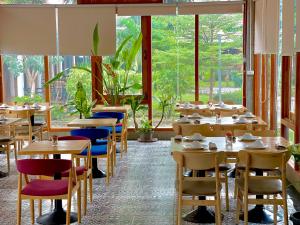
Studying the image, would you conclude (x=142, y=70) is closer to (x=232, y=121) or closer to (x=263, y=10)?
(x=263, y=10)

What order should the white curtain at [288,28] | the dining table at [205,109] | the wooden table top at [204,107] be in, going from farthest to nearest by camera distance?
the wooden table top at [204,107] < the dining table at [205,109] < the white curtain at [288,28]

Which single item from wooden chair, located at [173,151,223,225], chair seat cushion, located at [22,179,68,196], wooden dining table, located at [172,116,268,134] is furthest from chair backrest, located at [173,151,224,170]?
wooden dining table, located at [172,116,268,134]

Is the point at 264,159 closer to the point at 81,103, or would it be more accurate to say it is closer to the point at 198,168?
the point at 198,168

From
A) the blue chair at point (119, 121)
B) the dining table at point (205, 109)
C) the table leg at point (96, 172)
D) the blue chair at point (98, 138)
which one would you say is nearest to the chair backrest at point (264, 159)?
the blue chair at point (98, 138)

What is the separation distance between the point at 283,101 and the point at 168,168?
1.89 m

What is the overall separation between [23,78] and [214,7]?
13.3 feet

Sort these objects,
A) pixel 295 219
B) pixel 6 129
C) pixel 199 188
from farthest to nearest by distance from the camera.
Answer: pixel 6 129, pixel 199 188, pixel 295 219

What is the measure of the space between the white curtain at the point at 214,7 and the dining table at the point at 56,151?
5300 millimetres

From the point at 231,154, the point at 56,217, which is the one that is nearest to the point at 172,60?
the point at 231,154

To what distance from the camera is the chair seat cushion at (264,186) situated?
4.84m

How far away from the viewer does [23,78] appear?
10852mm

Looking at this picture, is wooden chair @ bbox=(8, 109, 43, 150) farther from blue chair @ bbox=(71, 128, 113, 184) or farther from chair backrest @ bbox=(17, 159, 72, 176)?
chair backrest @ bbox=(17, 159, 72, 176)

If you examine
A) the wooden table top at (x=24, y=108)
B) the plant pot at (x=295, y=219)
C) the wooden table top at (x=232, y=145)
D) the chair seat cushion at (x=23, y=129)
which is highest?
the wooden table top at (x=24, y=108)

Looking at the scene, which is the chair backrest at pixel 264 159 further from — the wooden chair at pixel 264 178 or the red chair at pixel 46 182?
the red chair at pixel 46 182
